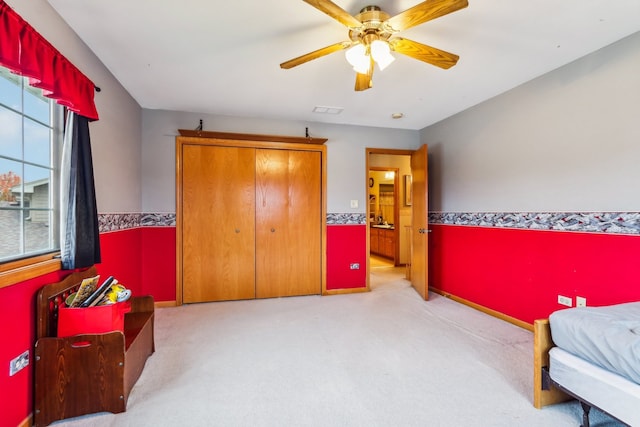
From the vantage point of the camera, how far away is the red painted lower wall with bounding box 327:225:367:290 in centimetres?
404

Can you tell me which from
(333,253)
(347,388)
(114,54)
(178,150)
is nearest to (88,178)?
(114,54)

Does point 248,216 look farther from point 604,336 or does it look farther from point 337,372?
point 604,336

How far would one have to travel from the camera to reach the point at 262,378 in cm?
Answer: 201

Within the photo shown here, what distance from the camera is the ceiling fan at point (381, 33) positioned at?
4.81ft

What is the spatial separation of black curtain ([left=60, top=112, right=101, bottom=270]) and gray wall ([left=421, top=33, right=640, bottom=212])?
3620 mm

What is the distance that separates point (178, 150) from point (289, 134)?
137 centimetres

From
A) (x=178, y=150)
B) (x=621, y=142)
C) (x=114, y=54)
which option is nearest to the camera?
(x=621, y=142)

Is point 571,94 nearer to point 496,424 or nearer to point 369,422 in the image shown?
point 496,424

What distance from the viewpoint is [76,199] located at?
6.04ft

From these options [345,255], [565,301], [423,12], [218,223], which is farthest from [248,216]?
[565,301]

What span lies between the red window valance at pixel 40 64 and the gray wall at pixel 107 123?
18cm

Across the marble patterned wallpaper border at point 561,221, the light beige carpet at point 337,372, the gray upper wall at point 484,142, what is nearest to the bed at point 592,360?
the light beige carpet at point 337,372

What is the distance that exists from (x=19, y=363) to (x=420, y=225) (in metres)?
3.79

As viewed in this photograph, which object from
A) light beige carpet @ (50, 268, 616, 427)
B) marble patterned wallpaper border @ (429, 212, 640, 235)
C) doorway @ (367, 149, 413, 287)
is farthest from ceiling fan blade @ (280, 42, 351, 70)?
doorway @ (367, 149, 413, 287)
